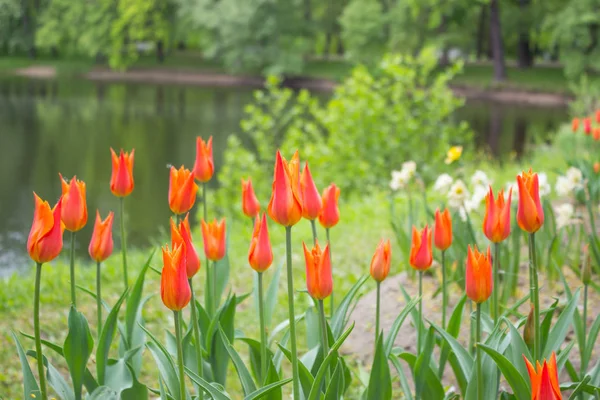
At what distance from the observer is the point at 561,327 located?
224 cm

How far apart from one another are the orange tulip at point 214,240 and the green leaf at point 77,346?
0.39 metres

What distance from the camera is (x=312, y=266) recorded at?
70.6 inches

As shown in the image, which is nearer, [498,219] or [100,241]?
[498,219]

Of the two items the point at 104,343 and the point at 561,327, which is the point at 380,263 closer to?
the point at 561,327

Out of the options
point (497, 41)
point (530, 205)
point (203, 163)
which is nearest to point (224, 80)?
point (497, 41)

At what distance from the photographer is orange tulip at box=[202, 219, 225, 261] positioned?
221cm

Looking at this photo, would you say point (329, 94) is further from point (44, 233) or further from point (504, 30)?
point (44, 233)

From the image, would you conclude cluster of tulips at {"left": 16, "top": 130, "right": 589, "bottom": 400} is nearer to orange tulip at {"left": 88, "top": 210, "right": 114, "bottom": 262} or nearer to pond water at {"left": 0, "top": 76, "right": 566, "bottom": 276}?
orange tulip at {"left": 88, "top": 210, "right": 114, "bottom": 262}

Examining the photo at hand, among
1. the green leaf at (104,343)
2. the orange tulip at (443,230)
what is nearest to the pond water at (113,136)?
the green leaf at (104,343)

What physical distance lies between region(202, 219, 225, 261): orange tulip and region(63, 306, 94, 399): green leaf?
0.39 m

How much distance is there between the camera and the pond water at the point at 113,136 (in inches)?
428

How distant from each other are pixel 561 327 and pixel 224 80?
36.1 m

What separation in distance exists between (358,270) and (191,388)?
2.01 m

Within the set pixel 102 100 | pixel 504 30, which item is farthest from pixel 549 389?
pixel 504 30
